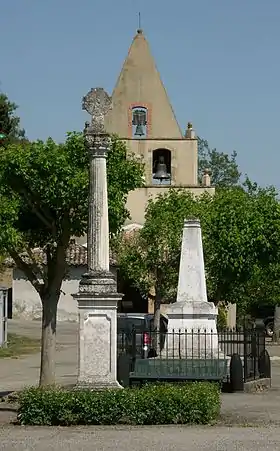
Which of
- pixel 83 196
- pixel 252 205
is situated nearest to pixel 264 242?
pixel 252 205

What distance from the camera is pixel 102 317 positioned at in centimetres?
1508

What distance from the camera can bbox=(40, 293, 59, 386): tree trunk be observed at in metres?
19.5

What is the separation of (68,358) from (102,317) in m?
17.7

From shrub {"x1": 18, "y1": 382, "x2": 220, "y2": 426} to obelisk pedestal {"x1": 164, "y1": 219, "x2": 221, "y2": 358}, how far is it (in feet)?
24.2

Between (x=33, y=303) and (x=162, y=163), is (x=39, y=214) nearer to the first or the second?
(x=162, y=163)

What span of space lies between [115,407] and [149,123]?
36.6 meters

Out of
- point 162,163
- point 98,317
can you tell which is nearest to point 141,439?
point 98,317

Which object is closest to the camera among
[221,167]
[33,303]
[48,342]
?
[48,342]

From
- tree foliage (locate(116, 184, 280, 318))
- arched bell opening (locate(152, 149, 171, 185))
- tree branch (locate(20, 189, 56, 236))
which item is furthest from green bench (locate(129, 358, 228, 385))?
arched bell opening (locate(152, 149, 171, 185))

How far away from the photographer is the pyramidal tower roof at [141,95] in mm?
49000

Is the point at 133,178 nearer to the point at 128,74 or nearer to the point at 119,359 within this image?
the point at 119,359

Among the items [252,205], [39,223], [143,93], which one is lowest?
[39,223]

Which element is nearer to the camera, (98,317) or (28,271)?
(98,317)

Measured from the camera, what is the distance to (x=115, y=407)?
1453 centimetres
